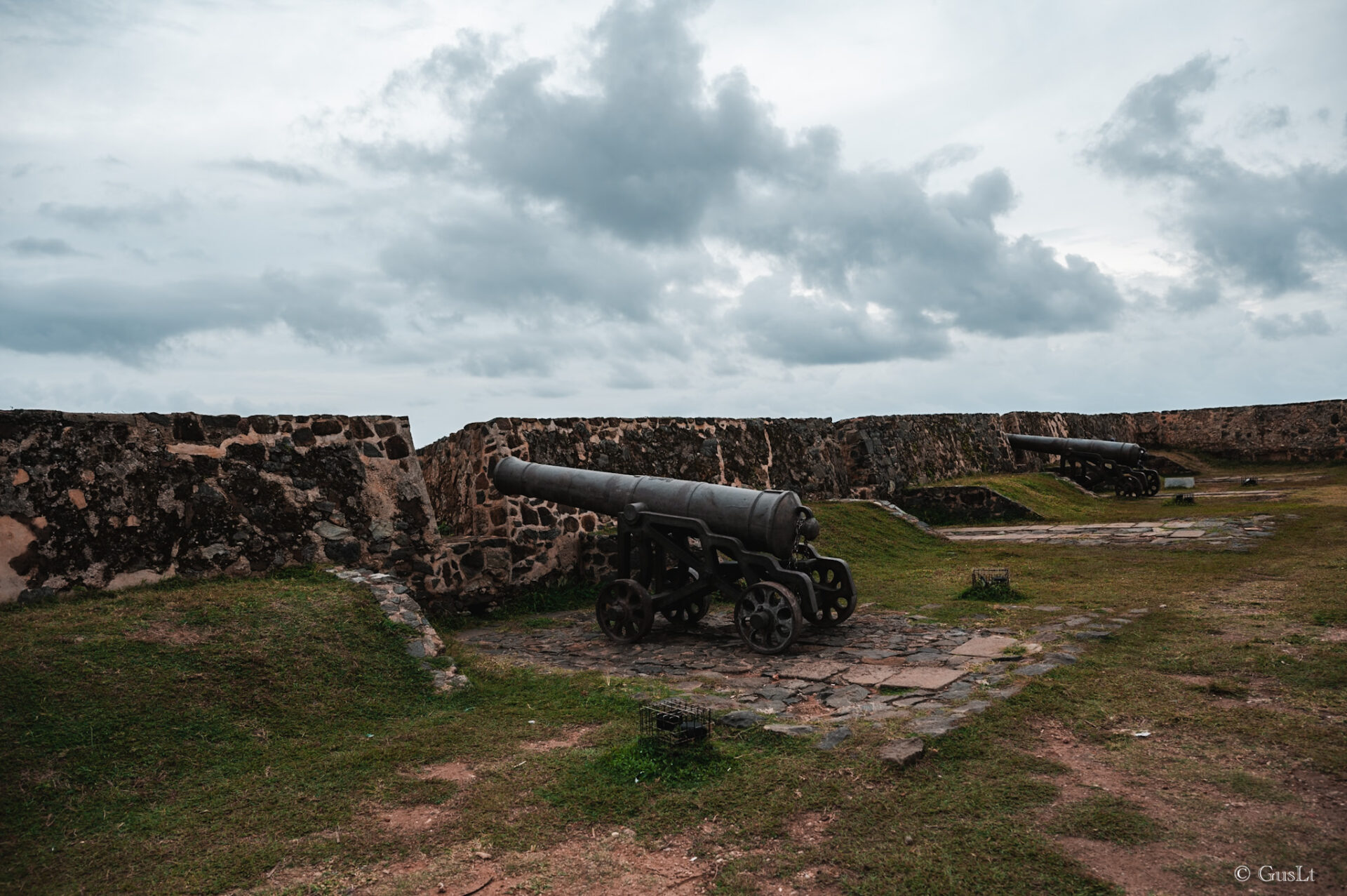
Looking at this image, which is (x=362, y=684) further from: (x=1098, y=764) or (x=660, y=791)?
(x=1098, y=764)

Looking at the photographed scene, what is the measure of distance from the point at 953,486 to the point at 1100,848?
15832 millimetres

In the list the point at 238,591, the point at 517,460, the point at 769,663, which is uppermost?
the point at 517,460

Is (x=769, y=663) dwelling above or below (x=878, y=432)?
below

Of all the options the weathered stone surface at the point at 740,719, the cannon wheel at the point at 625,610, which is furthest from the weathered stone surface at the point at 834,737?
the cannon wheel at the point at 625,610

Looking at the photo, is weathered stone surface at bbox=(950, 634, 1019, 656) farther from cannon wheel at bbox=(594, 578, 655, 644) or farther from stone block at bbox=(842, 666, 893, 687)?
cannon wheel at bbox=(594, 578, 655, 644)

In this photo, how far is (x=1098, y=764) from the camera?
4328 millimetres

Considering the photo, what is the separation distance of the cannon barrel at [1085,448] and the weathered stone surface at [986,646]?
53.6ft

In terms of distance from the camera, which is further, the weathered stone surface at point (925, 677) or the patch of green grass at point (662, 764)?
the weathered stone surface at point (925, 677)

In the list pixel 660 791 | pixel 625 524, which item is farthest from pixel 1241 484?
pixel 660 791

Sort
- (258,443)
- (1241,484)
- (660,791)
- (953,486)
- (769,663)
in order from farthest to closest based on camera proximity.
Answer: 1. (1241,484)
2. (953,486)
3. (258,443)
4. (769,663)
5. (660,791)

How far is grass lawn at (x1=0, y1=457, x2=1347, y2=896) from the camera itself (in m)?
3.44

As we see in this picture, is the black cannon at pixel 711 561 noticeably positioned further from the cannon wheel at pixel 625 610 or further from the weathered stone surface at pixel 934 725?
the weathered stone surface at pixel 934 725

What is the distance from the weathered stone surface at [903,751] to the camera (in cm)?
426

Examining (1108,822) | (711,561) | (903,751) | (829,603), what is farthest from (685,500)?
(1108,822)
